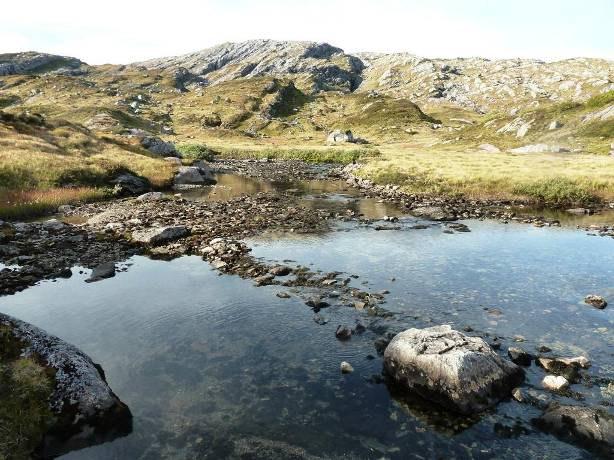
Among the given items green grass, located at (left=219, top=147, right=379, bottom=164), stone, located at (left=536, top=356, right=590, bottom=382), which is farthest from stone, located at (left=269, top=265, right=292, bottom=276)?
green grass, located at (left=219, top=147, right=379, bottom=164)

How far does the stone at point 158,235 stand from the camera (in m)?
28.3

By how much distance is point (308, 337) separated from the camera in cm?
1639

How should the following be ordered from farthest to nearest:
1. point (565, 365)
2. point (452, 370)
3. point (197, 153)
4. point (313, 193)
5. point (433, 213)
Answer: point (197, 153) → point (313, 193) → point (433, 213) → point (565, 365) → point (452, 370)

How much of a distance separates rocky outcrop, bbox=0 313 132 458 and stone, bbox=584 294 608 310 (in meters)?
18.9

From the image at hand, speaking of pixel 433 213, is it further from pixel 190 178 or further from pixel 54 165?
pixel 54 165

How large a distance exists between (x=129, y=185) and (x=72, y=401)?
42.5 metres

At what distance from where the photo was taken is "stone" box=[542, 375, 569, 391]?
13.0 metres

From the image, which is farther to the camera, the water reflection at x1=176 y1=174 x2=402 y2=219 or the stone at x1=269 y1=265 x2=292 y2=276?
the water reflection at x1=176 y1=174 x2=402 y2=219

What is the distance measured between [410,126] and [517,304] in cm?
15934

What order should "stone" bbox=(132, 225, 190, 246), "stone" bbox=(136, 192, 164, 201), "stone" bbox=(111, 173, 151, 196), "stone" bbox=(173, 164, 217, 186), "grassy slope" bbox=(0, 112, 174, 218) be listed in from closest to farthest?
"stone" bbox=(132, 225, 190, 246), "grassy slope" bbox=(0, 112, 174, 218), "stone" bbox=(136, 192, 164, 201), "stone" bbox=(111, 173, 151, 196), "stone" bbox=(173, 164, 217, 186)

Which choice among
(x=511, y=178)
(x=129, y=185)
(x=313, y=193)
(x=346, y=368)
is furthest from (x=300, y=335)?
(x=511, y=178)

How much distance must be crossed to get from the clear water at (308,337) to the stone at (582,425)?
35 cm

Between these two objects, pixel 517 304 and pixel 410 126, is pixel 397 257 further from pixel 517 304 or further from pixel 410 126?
pixel 410 126

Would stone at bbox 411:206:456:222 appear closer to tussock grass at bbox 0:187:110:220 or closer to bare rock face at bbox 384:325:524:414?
bare rock face at bbox 384:325:524:414
